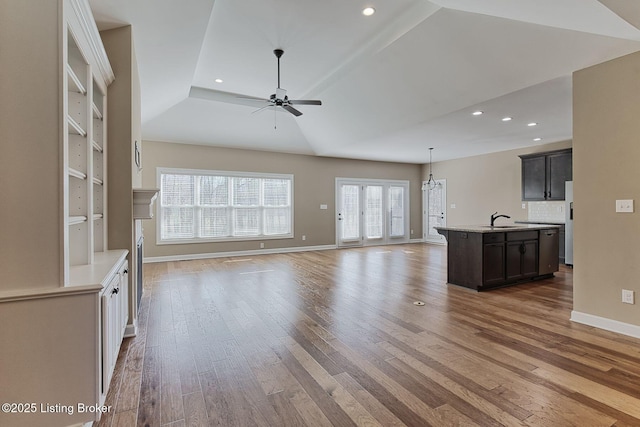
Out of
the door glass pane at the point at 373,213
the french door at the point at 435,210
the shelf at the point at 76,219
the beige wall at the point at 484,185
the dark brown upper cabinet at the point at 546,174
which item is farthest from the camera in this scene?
the french door at the point at 435,210

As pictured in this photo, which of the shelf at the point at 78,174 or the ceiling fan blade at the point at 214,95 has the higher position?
the ceiling fan blade at the point at 214,95

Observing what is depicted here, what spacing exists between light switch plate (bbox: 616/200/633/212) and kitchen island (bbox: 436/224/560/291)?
57.4 inches

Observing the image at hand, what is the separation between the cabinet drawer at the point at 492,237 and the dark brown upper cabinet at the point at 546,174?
298 cm

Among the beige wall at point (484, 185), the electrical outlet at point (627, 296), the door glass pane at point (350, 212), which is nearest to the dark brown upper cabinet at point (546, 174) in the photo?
the beige wall at point (484, 185)

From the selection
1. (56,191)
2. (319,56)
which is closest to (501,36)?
(319,56)

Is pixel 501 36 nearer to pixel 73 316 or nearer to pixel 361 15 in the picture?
pixel 361 15

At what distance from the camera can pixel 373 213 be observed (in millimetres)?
9766

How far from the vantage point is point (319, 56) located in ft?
14.1

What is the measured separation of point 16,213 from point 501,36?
423 cm

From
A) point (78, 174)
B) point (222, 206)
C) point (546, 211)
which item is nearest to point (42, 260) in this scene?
point (78, 174)

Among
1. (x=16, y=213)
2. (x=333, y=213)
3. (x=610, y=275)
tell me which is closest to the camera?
(x=16, y=213)

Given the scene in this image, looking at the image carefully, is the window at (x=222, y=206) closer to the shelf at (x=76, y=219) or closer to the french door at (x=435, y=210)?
the french door at (x=435, y=210)

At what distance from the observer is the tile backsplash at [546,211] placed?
6.83 m

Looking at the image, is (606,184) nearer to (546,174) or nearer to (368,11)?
(368,11)
